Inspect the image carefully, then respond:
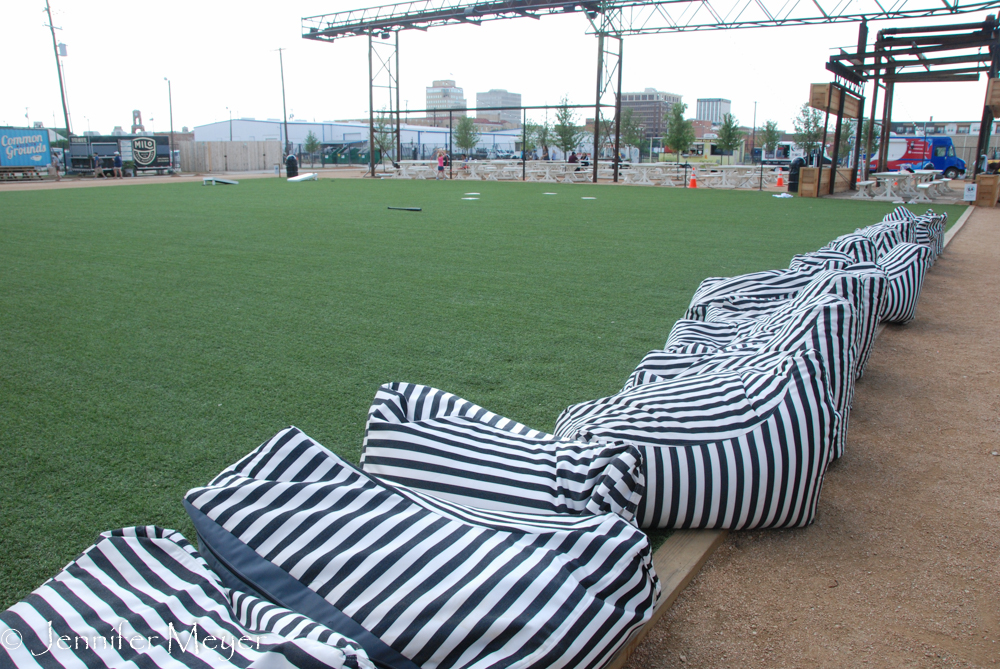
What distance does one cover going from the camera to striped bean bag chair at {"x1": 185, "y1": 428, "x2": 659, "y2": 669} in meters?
1.37

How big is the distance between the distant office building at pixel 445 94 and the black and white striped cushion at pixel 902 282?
10184cm

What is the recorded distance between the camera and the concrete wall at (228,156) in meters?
36.2

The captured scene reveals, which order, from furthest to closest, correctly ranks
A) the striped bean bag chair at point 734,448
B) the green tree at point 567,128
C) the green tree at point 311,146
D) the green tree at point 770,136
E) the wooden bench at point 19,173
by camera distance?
the green tree at point 311,146 → the green tree at point 770,136 → the green tree at point 567,128 → the wooden bench at point 19,173 → the striped bean bag chair at point 734,448

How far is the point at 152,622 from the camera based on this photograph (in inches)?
51.9

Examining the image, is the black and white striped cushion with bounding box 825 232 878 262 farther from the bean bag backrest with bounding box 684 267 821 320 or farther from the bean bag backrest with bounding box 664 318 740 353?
the bean bag backrest with bounding box 664 318 740 353

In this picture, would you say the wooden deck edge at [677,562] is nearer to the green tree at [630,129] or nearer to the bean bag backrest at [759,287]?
the bean bag backrest at [759,287]

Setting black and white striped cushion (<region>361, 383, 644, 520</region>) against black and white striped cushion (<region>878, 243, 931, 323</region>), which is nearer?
black and white striped cushion (<region>361, 383, 644, 520</region>)

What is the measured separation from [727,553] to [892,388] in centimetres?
204

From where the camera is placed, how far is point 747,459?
2164 millimetres

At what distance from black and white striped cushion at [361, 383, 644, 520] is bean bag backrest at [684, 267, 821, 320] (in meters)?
2.31

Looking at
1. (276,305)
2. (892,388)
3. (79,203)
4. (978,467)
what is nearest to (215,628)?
(978,467)

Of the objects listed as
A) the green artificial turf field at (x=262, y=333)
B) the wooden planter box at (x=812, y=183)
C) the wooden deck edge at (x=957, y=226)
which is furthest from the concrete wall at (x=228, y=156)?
the wooden deck edge at (x=957, y=226)

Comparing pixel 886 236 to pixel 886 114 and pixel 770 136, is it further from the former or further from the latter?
pixel 770 136

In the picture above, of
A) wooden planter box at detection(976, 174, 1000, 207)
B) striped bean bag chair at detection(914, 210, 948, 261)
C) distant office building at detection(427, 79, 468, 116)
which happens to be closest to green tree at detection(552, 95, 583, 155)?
wooden planter box at detection(976, 174, 1000, 207)
